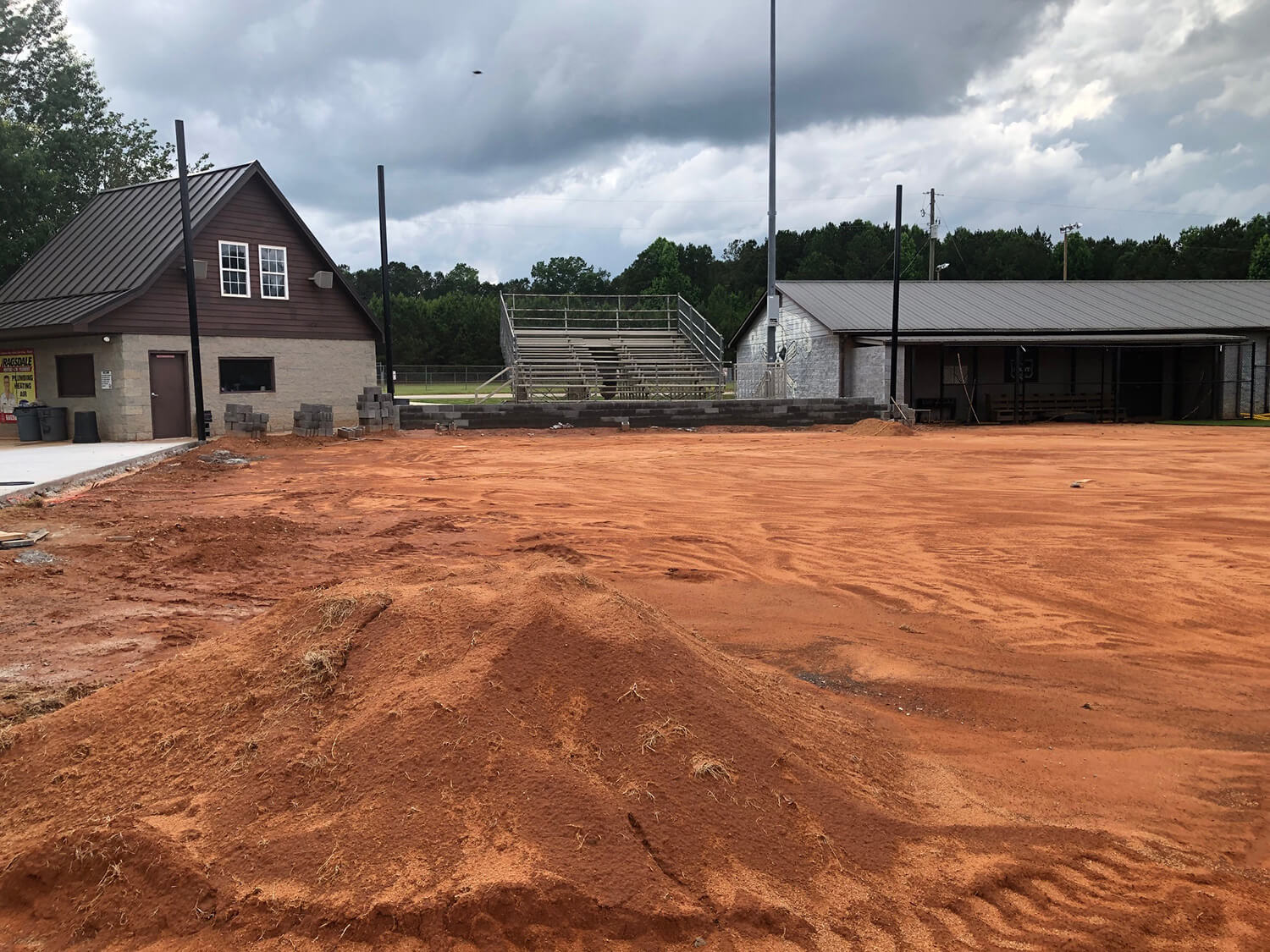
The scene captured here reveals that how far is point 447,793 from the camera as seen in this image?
10.9 ft

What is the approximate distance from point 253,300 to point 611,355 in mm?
15032

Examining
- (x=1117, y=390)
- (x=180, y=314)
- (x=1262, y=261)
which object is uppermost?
(x=1262, y=261)

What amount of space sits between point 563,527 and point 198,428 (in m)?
14.8

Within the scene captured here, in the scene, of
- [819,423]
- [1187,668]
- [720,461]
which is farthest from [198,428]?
[1187,668]

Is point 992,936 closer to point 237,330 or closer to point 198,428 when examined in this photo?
point 198,428

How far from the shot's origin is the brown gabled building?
21531 millimetres

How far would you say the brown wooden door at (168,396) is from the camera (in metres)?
22.0

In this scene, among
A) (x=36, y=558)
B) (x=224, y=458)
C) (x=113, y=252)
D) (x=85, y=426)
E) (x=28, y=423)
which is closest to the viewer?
(x=36, y=558)

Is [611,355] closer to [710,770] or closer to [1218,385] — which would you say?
[1218,385]

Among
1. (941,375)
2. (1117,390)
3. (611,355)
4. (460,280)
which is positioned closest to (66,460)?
(611,355)

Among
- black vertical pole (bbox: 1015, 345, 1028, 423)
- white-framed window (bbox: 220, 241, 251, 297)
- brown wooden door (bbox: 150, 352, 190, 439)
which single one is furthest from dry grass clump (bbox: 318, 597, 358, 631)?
black vertical pole (bbox: 1015, 345, 1028, 423)

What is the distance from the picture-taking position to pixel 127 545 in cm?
888

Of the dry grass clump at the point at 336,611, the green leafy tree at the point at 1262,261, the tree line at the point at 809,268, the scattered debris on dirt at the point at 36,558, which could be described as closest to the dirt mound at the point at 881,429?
the scattered debris on dirt at the point at 36,558

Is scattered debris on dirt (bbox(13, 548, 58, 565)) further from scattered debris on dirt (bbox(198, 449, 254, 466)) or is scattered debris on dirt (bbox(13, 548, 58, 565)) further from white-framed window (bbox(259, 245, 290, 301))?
white-framed window (bbox(259, 245, 290, 301))
